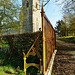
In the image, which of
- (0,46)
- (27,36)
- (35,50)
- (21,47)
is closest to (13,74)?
(35,50)

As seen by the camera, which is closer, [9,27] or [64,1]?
[64,1]

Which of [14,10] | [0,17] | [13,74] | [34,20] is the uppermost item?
[34,20]

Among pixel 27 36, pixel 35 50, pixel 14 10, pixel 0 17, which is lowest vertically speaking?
pixel 35 50

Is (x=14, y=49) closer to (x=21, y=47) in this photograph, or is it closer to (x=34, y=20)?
(x=21, y=47)

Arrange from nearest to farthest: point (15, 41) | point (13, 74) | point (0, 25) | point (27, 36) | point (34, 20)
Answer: point (13, 74)
point (27, 36)
point (15, 41)
point (0, 25)
point (34, 20)

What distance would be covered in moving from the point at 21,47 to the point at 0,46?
142 inches

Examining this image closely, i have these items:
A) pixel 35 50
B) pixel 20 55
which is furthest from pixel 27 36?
pixel 35 50

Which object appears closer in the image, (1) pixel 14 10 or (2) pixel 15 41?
(2) pixel 15 41

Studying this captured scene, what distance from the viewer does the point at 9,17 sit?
8.34 m

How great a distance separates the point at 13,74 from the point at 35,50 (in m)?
1.56

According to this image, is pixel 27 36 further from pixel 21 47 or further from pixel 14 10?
pixel 14 10

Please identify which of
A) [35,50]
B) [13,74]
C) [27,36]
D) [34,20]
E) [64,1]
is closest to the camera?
[35,50]

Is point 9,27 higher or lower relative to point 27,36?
higher

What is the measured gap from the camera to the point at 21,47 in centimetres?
480
